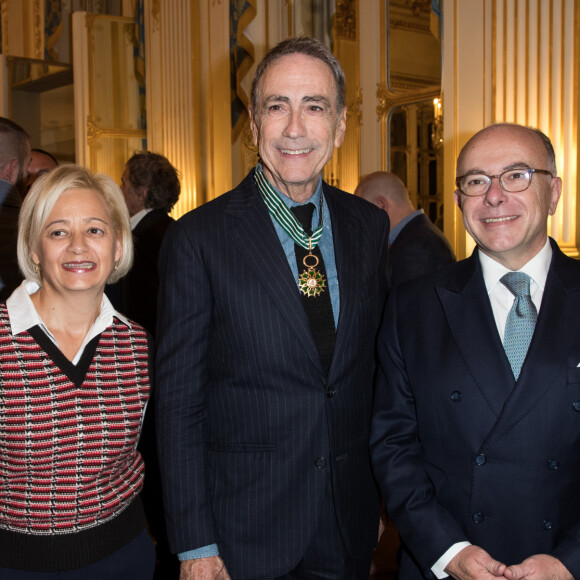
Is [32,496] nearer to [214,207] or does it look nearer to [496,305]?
[214,207]

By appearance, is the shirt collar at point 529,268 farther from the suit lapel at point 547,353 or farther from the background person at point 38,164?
the background person at point 38,164

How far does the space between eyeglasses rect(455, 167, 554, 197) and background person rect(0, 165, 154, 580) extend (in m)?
0.88

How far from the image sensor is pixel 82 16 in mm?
7152

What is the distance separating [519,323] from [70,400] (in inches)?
40.4

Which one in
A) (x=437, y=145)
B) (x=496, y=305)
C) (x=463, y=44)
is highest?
(x=463, y=44)

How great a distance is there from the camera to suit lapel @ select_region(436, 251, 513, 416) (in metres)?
1.57

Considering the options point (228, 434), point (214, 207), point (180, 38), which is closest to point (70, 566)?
point (228, 434)

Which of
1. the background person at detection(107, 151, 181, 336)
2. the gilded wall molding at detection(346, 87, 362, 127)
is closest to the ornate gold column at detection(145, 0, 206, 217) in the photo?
the gilded wall molding at detection(346, 87, 362, 127)

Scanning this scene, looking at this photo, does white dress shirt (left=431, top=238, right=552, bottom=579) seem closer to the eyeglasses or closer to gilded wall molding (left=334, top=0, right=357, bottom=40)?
the eyeglasses

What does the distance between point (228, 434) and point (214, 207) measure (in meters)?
0.53

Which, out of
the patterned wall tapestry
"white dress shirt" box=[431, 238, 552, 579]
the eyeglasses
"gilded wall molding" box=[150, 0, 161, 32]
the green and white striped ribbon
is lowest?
"white dress shirt" box=[431, 238, 552, 579]

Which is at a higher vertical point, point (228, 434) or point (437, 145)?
point (437, 145)

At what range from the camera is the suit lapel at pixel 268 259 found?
164cm

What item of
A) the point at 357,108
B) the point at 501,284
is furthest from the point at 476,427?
the point at 357,108
